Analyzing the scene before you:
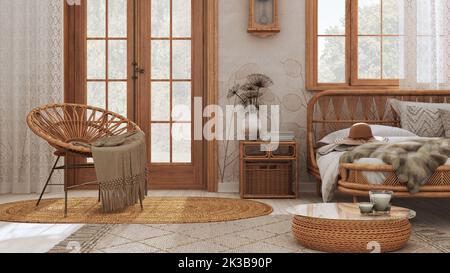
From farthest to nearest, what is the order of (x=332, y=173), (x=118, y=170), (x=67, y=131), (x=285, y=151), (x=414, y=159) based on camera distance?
(x=285, y=151) → (x=67, y=131) → (x=118, y=170) → (x=332, y=173) → (x=414, y=159)

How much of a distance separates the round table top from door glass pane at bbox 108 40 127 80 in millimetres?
2964

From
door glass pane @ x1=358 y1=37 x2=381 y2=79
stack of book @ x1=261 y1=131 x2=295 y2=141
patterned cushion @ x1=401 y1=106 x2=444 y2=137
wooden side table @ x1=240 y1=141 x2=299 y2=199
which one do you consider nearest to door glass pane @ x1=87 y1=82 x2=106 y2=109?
wooden side table @ x1=240 y1=141 x2=299 y2=199

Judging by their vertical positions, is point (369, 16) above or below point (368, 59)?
above

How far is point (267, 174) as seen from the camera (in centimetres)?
462

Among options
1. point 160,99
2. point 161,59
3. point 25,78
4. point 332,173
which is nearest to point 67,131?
point 25,78

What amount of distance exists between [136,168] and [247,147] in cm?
141

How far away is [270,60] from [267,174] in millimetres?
1067

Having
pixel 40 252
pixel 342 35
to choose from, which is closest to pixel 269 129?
pixel 342 35

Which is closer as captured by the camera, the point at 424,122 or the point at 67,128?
the point at 67,128

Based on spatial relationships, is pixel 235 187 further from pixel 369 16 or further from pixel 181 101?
pixel 369 16

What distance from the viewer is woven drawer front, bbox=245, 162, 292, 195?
4625 millimetres

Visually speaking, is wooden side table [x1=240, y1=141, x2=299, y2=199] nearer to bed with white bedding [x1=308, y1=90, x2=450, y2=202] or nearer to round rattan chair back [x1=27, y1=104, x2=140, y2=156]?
bed with white bedding [x1=308, y1=90, x2=450, y2=202]

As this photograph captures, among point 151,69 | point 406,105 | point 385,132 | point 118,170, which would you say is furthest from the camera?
point 151,69
